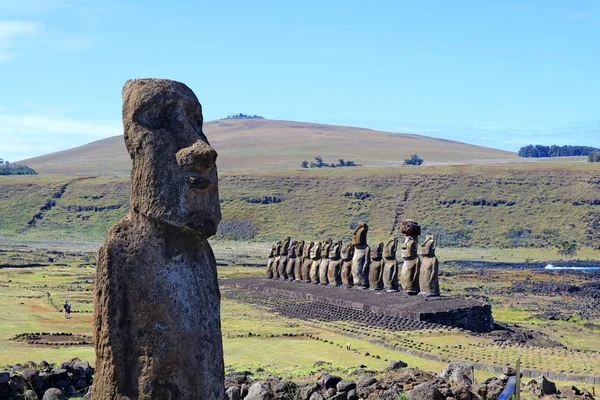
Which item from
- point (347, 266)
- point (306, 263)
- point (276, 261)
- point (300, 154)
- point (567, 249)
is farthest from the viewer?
point (300, 154)

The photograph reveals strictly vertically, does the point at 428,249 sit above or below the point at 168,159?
below

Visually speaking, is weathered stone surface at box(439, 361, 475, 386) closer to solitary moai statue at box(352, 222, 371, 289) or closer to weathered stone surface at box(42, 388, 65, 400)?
weathered stone surface at box(42, 388, 65, 400)

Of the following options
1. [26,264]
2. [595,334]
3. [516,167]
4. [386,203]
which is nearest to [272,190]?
[386,203]

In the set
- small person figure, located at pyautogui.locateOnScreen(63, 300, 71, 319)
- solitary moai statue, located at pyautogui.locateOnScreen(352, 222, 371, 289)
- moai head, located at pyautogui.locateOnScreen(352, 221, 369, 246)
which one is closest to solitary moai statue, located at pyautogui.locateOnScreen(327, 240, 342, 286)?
solitary moai statue, located at pyautogui.locateOnScreen(352, 222, 371, 289)

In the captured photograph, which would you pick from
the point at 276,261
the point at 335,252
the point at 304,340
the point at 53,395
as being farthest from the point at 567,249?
the point at 53,395

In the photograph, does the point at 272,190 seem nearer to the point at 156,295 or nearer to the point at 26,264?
the point at 26,264

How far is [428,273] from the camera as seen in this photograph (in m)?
31.5

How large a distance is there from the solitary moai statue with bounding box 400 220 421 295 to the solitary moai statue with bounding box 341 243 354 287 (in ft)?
17.6

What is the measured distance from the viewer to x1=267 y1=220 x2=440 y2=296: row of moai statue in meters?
31.9

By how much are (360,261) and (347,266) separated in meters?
1.27

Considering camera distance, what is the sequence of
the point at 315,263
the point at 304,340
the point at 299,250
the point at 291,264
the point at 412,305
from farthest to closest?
the point at 291,264 → the point at 299,250 → the point at 315,263 → the point at 412,305 → the point at 304,340

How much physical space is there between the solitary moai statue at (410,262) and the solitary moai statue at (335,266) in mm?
6981

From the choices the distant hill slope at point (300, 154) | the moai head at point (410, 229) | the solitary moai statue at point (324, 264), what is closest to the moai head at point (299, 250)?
the solitary moai statue at point (324, 264)

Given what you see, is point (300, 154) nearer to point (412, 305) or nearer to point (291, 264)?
point (291, 264)
